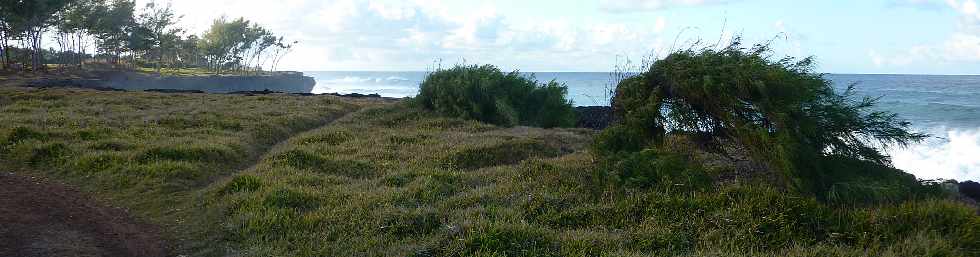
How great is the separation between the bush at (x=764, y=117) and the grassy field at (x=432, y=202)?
0.57 metres

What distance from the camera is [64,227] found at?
22.8ft

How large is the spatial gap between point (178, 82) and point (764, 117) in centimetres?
6333

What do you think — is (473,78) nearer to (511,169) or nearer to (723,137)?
(511,169)

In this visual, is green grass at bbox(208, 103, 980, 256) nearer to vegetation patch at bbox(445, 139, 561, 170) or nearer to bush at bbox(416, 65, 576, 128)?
vegetation patch at bbox(445, 139, 561, 170)

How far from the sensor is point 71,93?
24.6 meters

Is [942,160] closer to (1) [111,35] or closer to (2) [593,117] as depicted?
(2) [593,117]

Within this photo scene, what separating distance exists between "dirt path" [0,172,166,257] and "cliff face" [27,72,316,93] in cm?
2749

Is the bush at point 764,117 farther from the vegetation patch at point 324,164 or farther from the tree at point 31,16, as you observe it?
the tree at point 31,16

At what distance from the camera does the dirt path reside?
628 cm

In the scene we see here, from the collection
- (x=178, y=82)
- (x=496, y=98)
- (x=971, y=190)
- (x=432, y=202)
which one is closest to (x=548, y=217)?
(x=432, y=202)

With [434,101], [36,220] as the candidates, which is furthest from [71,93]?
[36,220]

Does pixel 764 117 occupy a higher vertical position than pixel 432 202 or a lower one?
higher

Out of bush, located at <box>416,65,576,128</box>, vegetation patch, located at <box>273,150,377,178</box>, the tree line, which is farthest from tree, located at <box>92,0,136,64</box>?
vegetation patch, located at <box>273,150,377,178</box>

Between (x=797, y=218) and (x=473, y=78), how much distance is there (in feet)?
46.9
